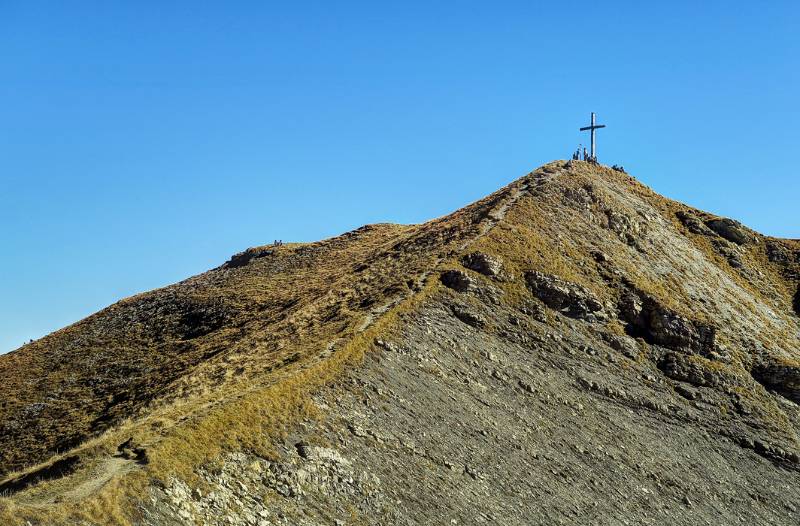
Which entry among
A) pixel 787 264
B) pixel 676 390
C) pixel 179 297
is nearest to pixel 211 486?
pixel 676 390

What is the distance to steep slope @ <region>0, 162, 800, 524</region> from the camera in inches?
1433

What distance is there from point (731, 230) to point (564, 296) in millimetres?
32660

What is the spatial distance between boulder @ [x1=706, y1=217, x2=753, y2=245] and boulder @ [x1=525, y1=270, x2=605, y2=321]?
29589 millimetres

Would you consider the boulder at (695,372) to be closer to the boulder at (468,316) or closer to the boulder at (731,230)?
the boulder at (468,316)

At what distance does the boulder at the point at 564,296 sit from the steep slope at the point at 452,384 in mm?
149

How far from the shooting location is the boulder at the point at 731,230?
85.5m

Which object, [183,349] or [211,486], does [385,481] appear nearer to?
[211,486]

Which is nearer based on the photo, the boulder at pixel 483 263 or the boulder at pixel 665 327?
the boulder at pixel 483 263

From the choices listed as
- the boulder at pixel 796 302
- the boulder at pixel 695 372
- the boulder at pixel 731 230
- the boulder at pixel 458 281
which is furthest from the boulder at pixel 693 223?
the boulder at pixel 458 281

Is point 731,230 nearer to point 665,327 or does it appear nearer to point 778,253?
point 778,253

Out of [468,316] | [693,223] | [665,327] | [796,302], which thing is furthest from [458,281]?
[796,302]

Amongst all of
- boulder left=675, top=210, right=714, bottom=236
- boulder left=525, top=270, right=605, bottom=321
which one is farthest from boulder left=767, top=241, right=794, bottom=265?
boulder left=525, top=270, right=605, bottom=321

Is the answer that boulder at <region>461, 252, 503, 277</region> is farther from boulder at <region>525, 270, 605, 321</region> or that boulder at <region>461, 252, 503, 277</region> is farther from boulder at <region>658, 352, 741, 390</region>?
boulder at <region>658, 352, 741, 390</region>

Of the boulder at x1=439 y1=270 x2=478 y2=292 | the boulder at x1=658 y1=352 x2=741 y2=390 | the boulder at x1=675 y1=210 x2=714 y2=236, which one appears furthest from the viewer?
the boulder at x1=675 y1=210 x2=714 y2=236
